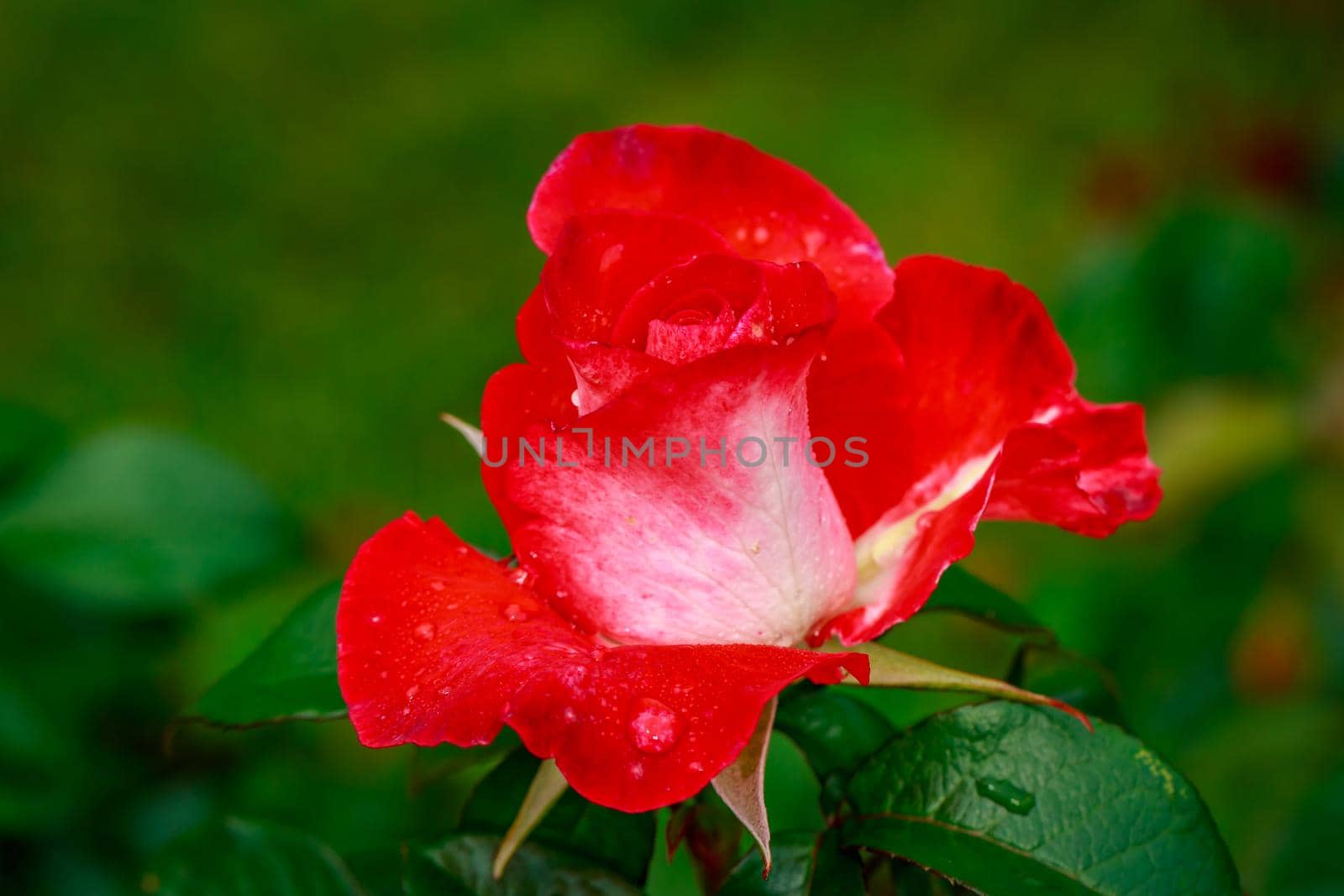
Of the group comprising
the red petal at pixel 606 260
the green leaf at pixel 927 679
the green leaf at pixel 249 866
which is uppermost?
the red petal at pixel 606 260

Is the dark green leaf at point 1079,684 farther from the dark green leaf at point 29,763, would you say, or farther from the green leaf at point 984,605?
the dark green leaf at point 29,763

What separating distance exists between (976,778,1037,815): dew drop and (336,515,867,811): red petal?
0.40 ft

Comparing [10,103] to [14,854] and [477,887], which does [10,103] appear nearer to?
[14,854]

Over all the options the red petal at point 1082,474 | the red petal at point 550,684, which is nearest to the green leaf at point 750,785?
the red petal at point 550,684

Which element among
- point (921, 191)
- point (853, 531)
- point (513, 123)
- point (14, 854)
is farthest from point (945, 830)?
point (513, 123)

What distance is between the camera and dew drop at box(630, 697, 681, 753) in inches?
16.6

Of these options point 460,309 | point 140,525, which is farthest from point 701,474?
point 460,309

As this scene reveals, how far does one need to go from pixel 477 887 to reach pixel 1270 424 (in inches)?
48.7

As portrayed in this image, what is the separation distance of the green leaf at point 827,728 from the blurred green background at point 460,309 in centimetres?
24

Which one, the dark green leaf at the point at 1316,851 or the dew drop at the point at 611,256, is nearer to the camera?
the dew drop at the point at 611,256

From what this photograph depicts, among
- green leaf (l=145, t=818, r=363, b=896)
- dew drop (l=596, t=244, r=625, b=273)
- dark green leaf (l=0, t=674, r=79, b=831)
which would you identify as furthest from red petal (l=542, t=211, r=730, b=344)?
dark green leaf (l=0, t=674, r=79, b=831)

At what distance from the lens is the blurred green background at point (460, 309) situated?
1.05 meters

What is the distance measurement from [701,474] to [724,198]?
15 cm

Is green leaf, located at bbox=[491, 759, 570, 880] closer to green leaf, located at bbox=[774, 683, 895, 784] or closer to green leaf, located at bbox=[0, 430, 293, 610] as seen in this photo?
green leaf, located at bbox=[774, 683, 895, 784]
